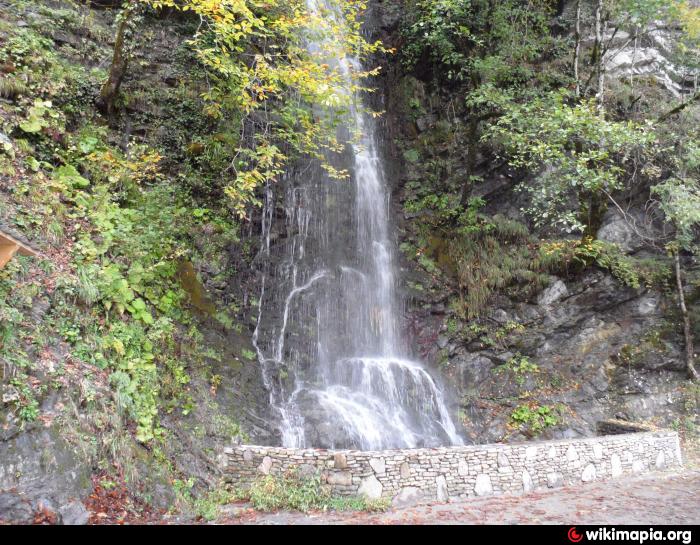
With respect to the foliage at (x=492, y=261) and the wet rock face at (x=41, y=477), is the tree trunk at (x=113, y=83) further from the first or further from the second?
the foliage at (x=492, y=261)

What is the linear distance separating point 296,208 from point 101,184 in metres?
4.78

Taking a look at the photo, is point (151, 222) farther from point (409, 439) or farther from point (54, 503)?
point (409, 439)

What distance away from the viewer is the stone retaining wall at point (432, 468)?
6086mm

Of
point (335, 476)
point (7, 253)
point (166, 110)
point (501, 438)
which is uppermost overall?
point (166, 110)

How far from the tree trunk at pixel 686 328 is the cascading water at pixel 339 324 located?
5.69 meters

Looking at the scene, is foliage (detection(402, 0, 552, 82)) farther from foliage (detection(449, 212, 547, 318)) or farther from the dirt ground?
the dirt ground

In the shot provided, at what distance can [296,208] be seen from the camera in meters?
11.5

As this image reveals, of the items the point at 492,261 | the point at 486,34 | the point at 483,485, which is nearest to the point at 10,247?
the point at 483,485

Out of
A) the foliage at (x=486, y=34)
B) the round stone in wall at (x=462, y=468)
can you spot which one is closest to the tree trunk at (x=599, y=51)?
the foliage at (x=486, y=34)

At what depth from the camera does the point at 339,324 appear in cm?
1073

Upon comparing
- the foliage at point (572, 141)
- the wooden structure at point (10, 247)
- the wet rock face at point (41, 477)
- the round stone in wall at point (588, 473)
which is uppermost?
the foliage at point (572, 141)

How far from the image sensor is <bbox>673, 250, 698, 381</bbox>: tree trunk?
10438mm

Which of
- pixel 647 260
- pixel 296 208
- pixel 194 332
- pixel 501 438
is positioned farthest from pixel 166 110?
pixel 647 260

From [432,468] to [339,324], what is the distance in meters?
4.82
